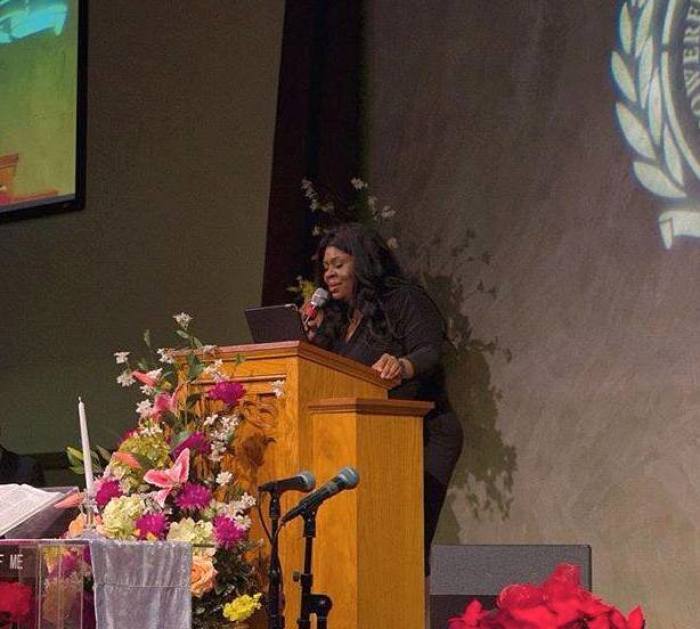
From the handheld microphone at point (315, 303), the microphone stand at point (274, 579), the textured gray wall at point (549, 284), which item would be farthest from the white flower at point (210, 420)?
the textured gray wall at point (549, 284)

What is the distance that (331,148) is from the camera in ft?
17.7

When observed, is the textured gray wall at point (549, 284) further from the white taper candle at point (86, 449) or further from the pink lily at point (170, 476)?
the white taper candle at point (86, 449)

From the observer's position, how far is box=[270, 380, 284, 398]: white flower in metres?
3.26

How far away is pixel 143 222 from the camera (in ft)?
21.4

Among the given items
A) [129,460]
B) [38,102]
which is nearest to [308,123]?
[38,102]

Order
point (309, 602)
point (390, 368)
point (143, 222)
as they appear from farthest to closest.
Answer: point (143, 222) < point (390, 368) < point (309, 602)

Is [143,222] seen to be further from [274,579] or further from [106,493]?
[274,579]

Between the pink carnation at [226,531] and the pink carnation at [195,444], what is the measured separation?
0.20 metres

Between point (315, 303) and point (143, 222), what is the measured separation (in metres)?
2.54

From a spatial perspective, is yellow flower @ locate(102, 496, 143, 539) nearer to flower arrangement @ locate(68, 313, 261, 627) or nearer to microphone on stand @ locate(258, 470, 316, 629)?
flower arrangement @ locate(68, 313, 261, 627)

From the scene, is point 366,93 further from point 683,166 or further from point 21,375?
point 21,375

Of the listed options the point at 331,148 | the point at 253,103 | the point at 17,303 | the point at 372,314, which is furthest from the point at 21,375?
the point at 372,314

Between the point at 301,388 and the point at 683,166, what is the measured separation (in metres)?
1.90

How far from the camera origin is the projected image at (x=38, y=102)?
6.91 meters
